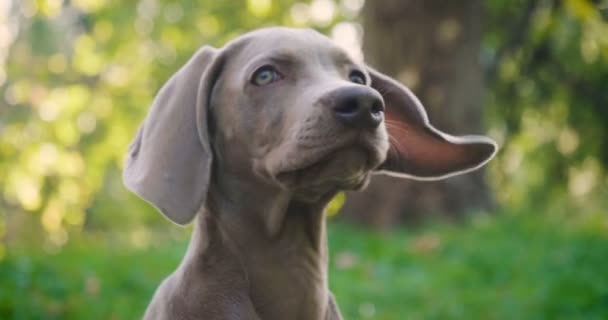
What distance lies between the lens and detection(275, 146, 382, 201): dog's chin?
2730 millimetres

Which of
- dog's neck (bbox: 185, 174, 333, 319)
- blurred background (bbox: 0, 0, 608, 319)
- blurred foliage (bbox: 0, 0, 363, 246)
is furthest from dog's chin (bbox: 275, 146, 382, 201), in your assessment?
blurred foliage (bbox: 0, 0, 363, 246)

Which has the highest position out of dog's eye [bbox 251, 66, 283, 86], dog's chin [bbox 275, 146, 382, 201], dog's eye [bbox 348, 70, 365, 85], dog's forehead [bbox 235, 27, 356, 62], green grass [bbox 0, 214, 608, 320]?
dog's forehead [bbox 235, 27, 356, 62]

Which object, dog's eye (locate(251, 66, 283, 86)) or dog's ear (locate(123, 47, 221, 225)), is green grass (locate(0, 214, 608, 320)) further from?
dog's eye (locate(251, 66, 283, 86))

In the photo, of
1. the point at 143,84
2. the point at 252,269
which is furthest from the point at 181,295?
the point at 143,84

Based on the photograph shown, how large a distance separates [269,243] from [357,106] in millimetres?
600

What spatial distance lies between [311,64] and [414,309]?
3329 mm

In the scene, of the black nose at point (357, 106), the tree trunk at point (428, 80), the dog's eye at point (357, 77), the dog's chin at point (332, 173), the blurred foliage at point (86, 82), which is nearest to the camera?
the black nose at point (357, 106)

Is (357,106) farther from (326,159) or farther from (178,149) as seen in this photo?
(178,149)

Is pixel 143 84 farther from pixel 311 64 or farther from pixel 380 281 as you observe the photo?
pixel 311 64

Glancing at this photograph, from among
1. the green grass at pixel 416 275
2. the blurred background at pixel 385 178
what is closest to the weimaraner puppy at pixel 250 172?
the blurred background at pixel 385 178

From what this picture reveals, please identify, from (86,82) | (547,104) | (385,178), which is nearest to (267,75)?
(385,178)

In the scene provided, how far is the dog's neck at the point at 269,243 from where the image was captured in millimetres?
2943

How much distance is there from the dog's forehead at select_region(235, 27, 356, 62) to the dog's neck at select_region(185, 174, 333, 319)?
0.43 meters

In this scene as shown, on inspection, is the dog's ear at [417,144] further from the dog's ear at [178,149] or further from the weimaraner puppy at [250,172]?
the dog's ear at [178,149]
